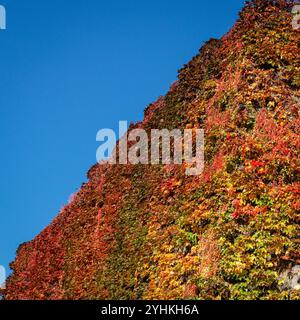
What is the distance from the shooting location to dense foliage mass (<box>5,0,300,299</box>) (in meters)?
9.30

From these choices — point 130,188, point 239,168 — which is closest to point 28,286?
point 130,188

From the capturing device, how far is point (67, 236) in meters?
19.8

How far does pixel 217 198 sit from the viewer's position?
35.1 feet

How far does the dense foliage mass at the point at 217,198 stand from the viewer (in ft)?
30.5

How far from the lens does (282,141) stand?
34.7ft

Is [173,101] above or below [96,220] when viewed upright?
above
